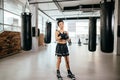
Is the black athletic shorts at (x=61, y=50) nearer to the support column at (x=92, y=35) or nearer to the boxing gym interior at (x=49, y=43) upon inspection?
the boxing gym interior at (x=49, y=43)

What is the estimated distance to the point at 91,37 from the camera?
14.8 feet

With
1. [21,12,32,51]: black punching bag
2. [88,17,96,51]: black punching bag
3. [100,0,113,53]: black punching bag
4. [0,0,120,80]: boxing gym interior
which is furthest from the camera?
[88,17,96,51]: black punching bag

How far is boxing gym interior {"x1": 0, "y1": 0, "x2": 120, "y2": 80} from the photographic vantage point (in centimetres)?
263

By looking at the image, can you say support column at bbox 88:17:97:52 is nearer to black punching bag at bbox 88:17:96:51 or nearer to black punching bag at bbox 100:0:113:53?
black punching bag at bbox 88:17:96:51

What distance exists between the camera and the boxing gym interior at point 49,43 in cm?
263

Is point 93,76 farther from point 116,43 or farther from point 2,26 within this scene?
point 2,26

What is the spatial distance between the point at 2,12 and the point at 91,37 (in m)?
5.32

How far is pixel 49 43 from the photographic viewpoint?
668 cm

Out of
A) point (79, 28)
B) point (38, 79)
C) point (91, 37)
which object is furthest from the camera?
point (79, 28)

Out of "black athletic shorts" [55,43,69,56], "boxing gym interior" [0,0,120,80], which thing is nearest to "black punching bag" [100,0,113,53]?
"boxing gym interior" [0,0,120,80]

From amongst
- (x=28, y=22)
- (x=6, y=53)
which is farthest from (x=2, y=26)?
(x=28, y=22)

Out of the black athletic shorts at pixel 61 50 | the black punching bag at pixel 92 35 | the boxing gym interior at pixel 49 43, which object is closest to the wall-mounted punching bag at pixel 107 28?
the boxing gym interior at pixel 49 43

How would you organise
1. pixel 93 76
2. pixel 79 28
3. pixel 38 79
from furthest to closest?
pixel 79 28 → pixel 93 76 → pixel 38 79

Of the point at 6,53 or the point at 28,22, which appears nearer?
the point at 28,22
